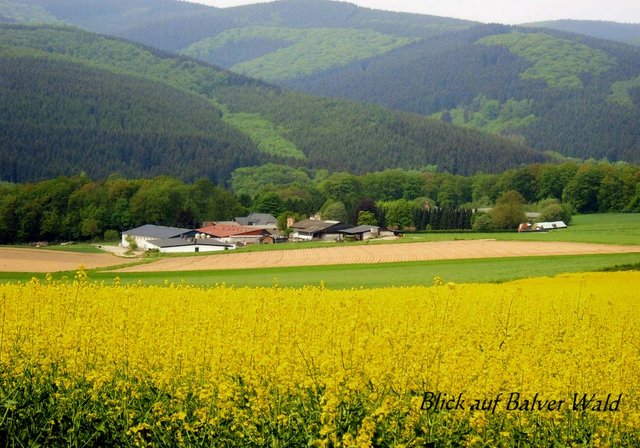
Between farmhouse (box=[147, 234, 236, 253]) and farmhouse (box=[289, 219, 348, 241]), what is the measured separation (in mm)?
15028

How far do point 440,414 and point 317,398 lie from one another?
1.65 m

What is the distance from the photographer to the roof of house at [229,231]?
102 metres

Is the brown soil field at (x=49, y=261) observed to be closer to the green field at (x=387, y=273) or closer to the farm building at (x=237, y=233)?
the green field at (x=387, y=273)

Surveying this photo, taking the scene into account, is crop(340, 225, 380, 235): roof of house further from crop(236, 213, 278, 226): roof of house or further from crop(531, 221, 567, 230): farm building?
crop(531, 221, 567, 230): farm building

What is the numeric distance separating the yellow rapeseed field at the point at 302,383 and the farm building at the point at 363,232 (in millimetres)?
88555

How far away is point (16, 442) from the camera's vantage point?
11344 mm

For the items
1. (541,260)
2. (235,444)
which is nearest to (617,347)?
(235,444)

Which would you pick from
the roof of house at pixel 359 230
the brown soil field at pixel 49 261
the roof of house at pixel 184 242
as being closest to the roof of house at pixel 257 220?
the roof of house at pixel 359 230

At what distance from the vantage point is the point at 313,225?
109 meters

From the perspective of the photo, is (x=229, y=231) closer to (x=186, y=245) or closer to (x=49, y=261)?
(x=186, y=245)

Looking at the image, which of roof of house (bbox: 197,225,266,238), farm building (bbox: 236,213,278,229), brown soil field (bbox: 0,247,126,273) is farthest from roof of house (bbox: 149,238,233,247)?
farm building (bbox: 236,213,278,229)

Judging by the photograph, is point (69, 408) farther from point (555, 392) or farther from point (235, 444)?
point (555, 392)

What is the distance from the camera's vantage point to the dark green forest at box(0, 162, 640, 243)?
337 ft

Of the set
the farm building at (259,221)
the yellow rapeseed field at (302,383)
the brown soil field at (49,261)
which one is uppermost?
the yellow rapeseed field at (302,383)
